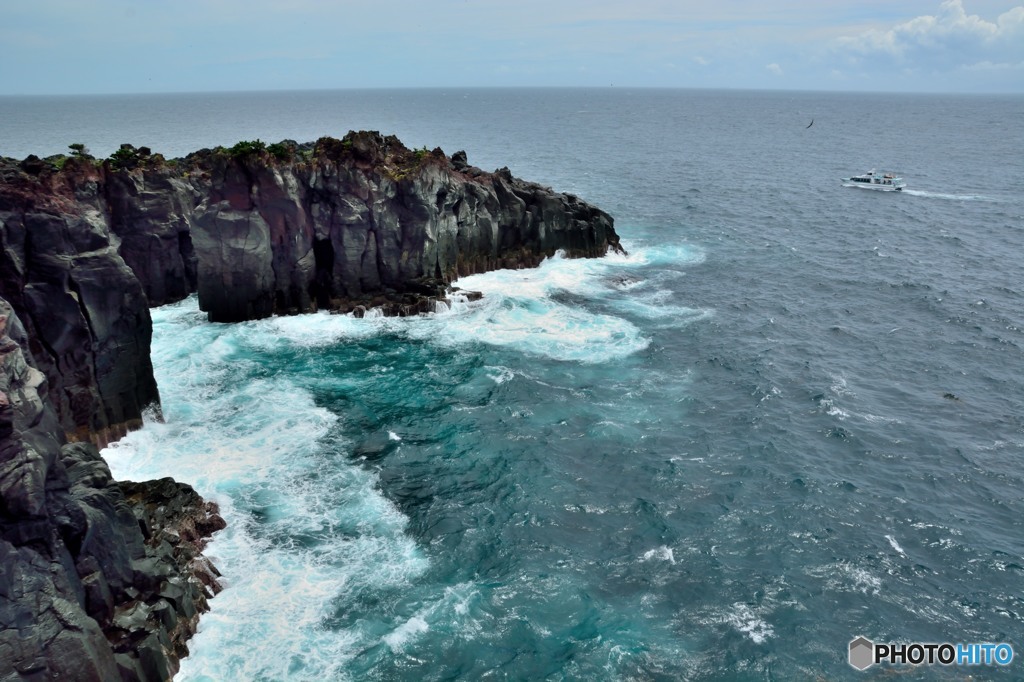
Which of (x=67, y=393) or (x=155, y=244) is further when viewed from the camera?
(x=155, y=244)

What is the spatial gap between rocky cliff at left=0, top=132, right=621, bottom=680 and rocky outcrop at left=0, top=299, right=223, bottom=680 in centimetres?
7

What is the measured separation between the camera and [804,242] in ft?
342

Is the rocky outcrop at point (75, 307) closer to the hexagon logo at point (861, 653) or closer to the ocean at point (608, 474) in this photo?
the ocean at point (608, 474)

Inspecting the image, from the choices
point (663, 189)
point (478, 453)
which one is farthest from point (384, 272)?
point (663, 189)

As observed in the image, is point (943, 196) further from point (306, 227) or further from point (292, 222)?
point (292, 222)

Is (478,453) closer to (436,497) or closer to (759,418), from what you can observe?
(436,497)

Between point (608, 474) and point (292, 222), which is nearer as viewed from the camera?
point (608, 474)

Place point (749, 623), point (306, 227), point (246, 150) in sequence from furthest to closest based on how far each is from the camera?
point (306, 227) → point (246, 150) → point (749, 623)

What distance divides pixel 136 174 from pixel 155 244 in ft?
23.1

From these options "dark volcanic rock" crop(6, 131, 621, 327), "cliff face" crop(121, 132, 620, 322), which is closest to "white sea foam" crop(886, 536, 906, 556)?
"dark volcanic rock" crop(6, 131, 621, 327)

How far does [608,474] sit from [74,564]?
1209 inches

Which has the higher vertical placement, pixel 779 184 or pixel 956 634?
pixel 779 184

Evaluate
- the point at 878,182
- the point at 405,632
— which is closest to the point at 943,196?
the point at 878,182

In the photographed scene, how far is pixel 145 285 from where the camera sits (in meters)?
70.4
